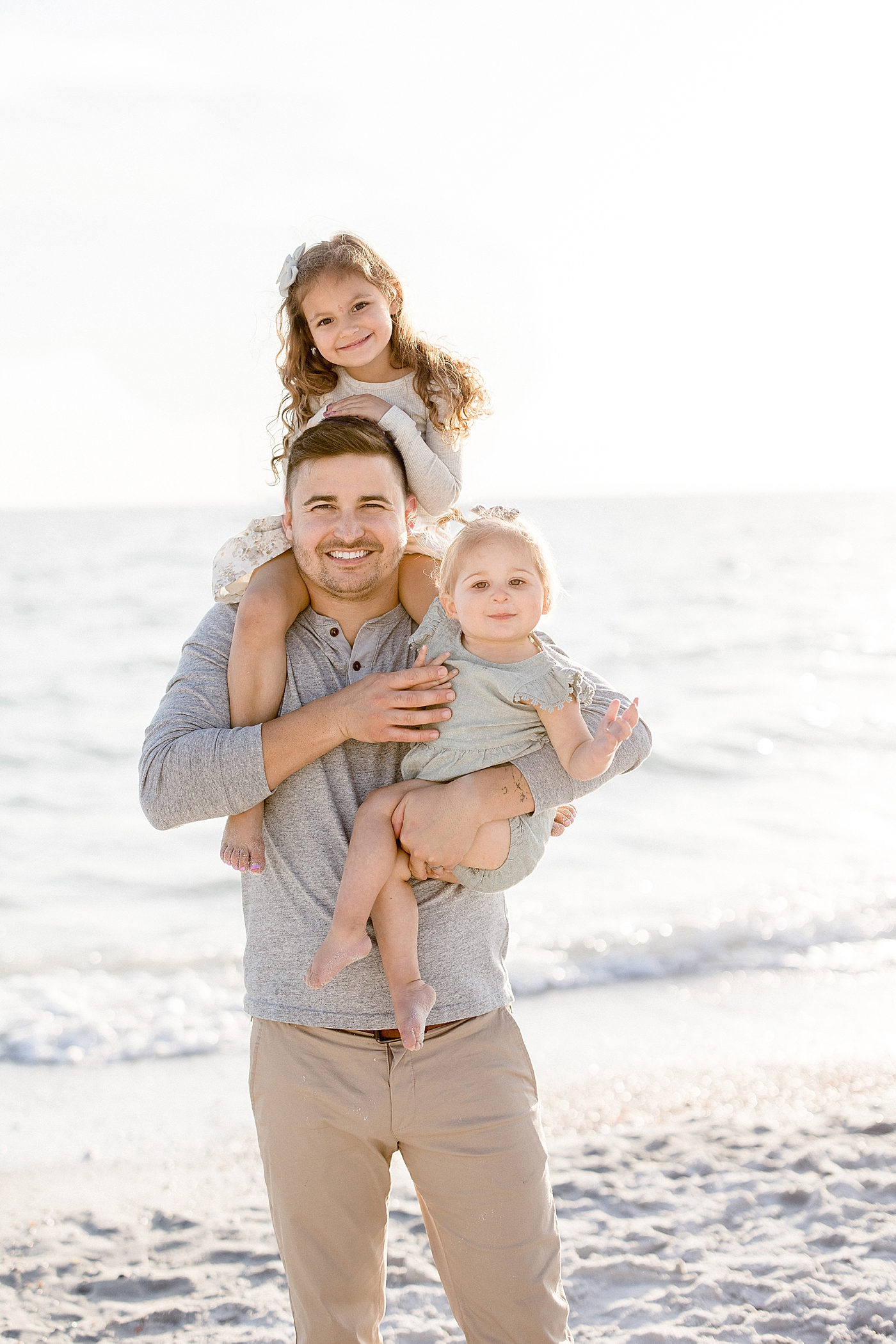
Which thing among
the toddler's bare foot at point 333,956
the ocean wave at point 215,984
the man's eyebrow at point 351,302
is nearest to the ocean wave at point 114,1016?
the ocean wave at point 215,984

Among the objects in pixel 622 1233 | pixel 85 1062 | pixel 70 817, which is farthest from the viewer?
pixel 70 817

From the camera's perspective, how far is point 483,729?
8.34ft

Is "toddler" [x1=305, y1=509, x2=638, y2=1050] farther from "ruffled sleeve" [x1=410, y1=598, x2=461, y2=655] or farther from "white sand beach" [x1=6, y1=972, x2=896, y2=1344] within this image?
"white sand beach" [x1=6, y1=972, x2=896, y2=1344]

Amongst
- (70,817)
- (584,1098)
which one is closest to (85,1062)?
(584,1098)

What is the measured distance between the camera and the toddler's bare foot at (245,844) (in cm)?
252

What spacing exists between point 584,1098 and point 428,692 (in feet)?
10.0

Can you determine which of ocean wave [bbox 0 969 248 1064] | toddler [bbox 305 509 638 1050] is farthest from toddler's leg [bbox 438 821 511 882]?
ocean wave [bbox 0 969 248 1064]

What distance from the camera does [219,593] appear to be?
2.81 metres

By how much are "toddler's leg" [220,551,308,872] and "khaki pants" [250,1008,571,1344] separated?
0.40 m

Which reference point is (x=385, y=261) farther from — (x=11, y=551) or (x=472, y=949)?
(x=11, y=551)

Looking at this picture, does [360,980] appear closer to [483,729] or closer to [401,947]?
[401,947]

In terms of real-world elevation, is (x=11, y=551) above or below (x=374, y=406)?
above

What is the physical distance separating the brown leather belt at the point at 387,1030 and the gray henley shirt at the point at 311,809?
1 cm

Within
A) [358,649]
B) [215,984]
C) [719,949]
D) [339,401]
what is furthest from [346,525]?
[719,949]
